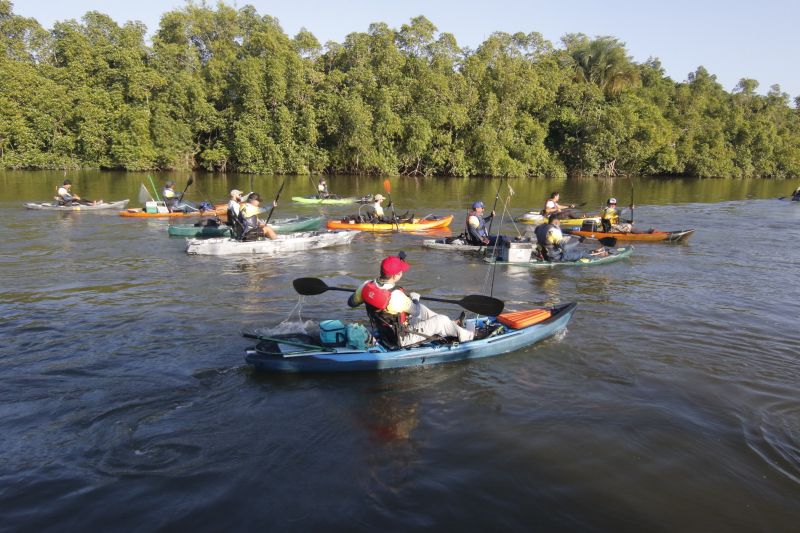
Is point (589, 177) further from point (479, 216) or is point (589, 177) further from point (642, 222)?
point (479, 216)

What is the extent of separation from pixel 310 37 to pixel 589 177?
100ft

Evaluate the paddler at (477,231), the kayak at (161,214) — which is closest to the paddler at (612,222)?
the paddler at (477,231)

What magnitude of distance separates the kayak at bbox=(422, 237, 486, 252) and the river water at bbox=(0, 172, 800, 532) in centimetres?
331

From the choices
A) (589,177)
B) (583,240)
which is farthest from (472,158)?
(583,240)

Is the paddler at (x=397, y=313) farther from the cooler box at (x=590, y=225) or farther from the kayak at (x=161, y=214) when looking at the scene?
the kayak at (x=161, y=214)

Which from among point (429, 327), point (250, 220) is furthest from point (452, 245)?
point (429, 327)

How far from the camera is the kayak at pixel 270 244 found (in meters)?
15.1

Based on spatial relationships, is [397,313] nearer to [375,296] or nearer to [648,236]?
[375,296]

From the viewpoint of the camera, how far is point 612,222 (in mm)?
18969

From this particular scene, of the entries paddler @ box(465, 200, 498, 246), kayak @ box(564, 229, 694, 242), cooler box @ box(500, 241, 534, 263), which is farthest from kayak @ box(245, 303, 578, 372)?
kayak @ box(564, 229, 694, 242)

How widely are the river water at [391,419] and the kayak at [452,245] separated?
3314 mm

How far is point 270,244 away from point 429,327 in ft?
28.8

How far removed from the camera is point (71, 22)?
48344 millimetres

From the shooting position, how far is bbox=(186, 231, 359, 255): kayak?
49.5 feet
